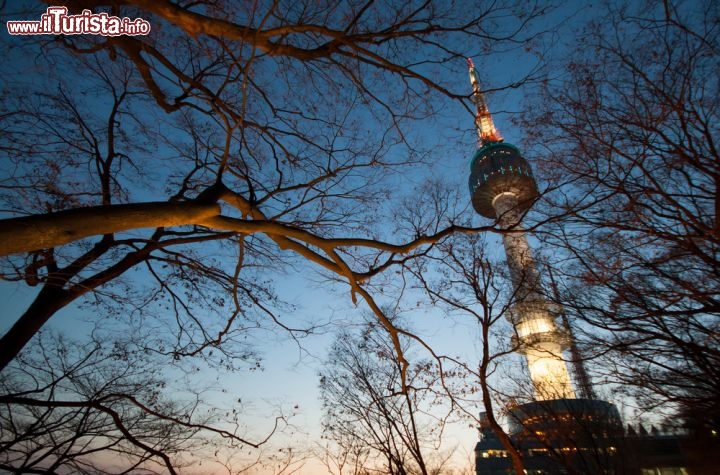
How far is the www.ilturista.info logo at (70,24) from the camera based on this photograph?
11.3 feet

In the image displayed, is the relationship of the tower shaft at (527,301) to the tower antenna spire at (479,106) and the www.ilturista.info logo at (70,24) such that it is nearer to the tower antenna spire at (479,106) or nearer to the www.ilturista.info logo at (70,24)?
the tower antenna spire at (479,106)

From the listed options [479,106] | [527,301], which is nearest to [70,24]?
[479,106]

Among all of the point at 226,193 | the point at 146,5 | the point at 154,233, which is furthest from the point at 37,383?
the point at 146,5

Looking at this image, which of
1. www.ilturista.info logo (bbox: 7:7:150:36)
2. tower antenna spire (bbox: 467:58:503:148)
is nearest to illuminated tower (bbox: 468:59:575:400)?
tower antenna spire (bbox: 467:58:503:148)

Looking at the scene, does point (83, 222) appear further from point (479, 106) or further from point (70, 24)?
point (479, 106)

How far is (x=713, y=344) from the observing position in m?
5.16

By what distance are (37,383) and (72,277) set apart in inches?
64.3

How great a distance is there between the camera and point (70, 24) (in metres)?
3.49

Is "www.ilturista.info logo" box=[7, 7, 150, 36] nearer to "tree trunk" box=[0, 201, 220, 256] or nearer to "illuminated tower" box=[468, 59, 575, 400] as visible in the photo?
"tree trunk" box=[0, 201, 220, 256]

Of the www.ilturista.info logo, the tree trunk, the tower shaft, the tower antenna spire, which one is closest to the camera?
the tree trunk

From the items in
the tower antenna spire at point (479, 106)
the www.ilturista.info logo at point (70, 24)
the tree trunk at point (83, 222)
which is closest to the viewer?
the tree trunk at point (83, 222)

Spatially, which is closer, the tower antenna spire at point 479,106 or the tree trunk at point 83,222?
the tree trunk at point 83,222

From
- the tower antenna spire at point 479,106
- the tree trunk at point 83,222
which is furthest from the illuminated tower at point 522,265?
the tree trunk at point 83,222

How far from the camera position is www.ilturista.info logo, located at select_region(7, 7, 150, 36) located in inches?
136
